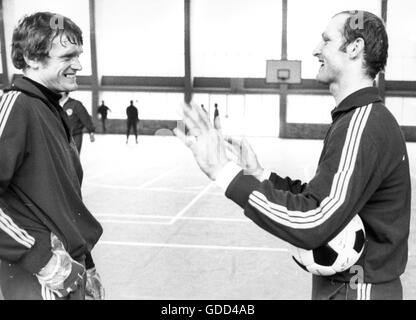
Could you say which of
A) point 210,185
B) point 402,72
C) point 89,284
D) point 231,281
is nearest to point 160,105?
point 402,72

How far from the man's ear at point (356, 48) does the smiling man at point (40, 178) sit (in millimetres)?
1236

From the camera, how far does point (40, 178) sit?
2.14m

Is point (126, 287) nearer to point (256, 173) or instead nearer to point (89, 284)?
point (89, 284)

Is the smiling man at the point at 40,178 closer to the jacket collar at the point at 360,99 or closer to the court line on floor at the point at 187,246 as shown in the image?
the jacket collar at the point at 360,99

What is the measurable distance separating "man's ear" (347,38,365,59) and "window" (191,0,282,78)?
2363 cm

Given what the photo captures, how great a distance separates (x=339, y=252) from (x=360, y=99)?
0.53 meters

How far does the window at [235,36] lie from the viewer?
24719 millimetres

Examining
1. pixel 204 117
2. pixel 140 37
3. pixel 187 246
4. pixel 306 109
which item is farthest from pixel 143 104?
pixel 204 117

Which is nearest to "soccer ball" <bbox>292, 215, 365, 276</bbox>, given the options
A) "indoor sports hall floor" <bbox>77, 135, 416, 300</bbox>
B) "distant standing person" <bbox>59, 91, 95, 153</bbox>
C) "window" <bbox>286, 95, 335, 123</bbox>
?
"indoor sports hall floor" <bbox>77, 135, 416, 300</bbox>

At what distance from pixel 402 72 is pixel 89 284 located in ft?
80.5

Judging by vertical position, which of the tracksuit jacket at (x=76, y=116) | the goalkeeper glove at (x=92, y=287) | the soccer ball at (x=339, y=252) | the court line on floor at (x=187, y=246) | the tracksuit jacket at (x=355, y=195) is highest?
the tracksuit jacket at (x=355, y=195)

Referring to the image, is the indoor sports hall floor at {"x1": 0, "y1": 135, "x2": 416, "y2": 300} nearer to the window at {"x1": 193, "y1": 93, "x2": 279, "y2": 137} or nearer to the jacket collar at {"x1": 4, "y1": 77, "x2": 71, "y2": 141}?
the jacket collar at {"x1": 4, "y1": 77, "x2": 71, "y2": 141}

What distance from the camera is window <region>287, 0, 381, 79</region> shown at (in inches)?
944

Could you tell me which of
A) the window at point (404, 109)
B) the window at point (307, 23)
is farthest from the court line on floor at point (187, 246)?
the window at point (404, 109)
